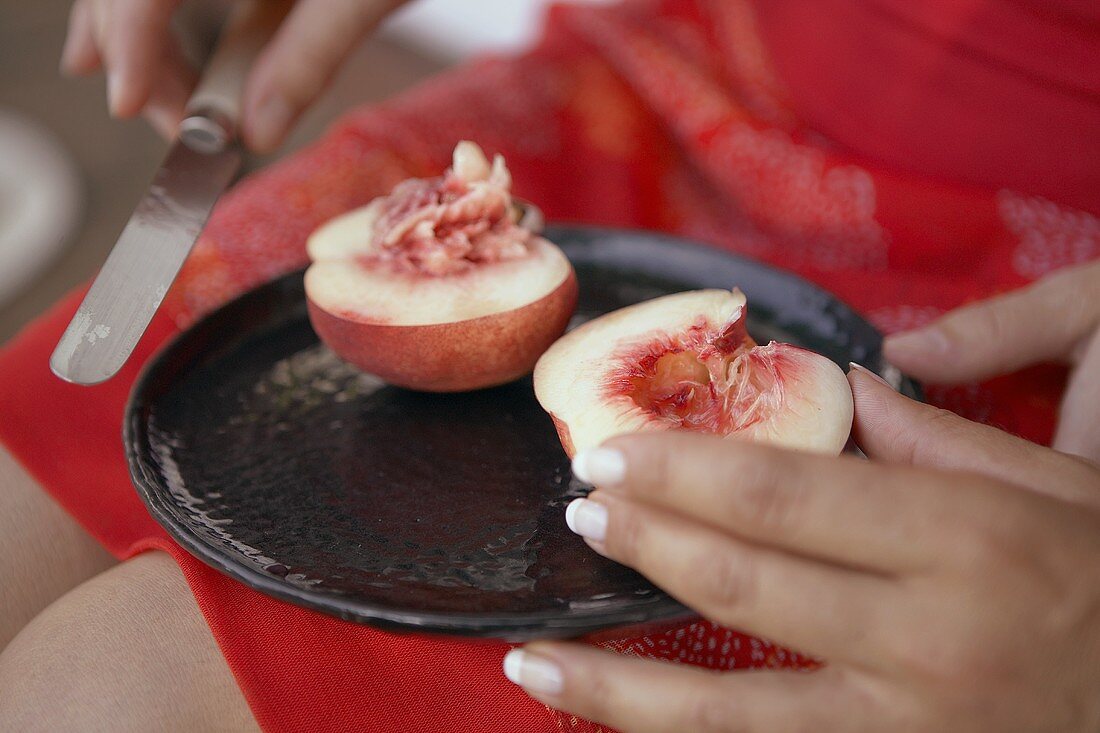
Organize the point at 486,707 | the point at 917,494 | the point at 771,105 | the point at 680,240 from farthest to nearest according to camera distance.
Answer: the point at 771,105 < the point at 680,240 < the point at 486,707 < the point at 917,494

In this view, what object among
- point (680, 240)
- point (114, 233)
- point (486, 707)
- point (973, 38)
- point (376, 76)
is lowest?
point (114, 233)

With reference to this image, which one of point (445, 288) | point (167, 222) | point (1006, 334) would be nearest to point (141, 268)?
point (167, 222)

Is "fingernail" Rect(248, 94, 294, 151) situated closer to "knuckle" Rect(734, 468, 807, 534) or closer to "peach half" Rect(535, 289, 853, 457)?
"peach half" Rect(535, 289, 853, 457)

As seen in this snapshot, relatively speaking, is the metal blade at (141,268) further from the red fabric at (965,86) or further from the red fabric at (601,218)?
the red fabric at (965,86)

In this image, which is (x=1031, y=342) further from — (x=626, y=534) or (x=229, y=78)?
(x=229, y=78)

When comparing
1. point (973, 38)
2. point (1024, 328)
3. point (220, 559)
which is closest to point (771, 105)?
point (973, 38)

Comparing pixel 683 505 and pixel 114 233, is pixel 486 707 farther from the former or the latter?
pixel 114 233
